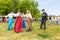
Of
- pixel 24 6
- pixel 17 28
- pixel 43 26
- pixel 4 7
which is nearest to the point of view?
pixel 17 28

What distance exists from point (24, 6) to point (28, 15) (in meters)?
45.3

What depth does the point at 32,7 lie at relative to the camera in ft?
193

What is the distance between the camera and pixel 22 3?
194 feet

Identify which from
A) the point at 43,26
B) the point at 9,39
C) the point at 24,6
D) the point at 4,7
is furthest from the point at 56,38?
the point at 24,6

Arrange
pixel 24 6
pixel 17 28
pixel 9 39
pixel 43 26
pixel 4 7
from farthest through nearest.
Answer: pixel 24 6
pixel 4 7
pixel 43 26
pixel 17 28
pixel 9 39

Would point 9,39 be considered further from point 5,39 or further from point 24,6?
point 24,6

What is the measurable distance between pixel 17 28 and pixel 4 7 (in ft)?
135

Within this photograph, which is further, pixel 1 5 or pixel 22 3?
pixel 22 3

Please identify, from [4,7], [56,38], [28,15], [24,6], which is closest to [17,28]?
[28,15]

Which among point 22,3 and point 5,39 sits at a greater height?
point 22,3

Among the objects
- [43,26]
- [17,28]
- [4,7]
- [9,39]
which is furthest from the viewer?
[4,7]

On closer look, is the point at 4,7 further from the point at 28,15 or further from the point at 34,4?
the point at 28,15

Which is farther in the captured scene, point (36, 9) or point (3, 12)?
point (36, 9)

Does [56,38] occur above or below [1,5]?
below
